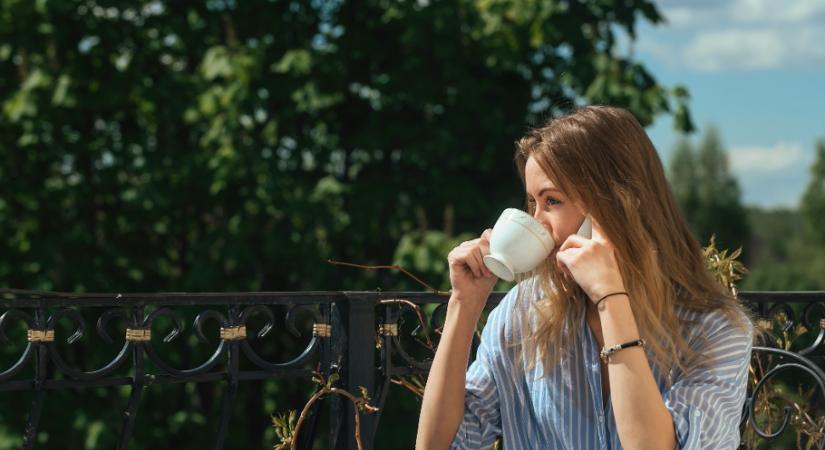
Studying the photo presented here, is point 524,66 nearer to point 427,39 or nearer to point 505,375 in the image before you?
point 427,39

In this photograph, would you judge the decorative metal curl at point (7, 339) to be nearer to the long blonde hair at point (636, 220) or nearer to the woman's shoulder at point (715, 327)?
the long blonde hair at point (636, 220)

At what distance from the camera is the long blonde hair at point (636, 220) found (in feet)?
6.41

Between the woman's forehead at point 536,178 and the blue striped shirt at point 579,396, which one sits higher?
the woman's forehead at point 536,178

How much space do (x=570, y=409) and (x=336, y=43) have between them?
7554 mm

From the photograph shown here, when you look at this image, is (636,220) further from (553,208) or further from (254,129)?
(254,129)

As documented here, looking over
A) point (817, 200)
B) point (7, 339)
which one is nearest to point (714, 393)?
point (7, 339)

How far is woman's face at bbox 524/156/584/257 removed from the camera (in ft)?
6.53

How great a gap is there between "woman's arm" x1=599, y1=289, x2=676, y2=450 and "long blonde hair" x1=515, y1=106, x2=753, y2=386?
0.11 meters

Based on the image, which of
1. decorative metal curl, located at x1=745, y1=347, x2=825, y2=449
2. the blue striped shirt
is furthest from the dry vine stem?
decorative metal curl, located at x1=745, y1=347, x2=825, y2=449

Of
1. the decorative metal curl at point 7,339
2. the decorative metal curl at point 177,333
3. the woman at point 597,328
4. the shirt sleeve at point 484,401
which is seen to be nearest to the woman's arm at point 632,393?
the woman at point 597,328

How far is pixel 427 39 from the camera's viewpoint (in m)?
8.86

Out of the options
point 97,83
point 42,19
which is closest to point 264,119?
point 97,83

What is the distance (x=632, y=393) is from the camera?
71.6 inches

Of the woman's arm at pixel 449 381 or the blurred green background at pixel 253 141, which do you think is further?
the blurred green background at pixel 253 141
